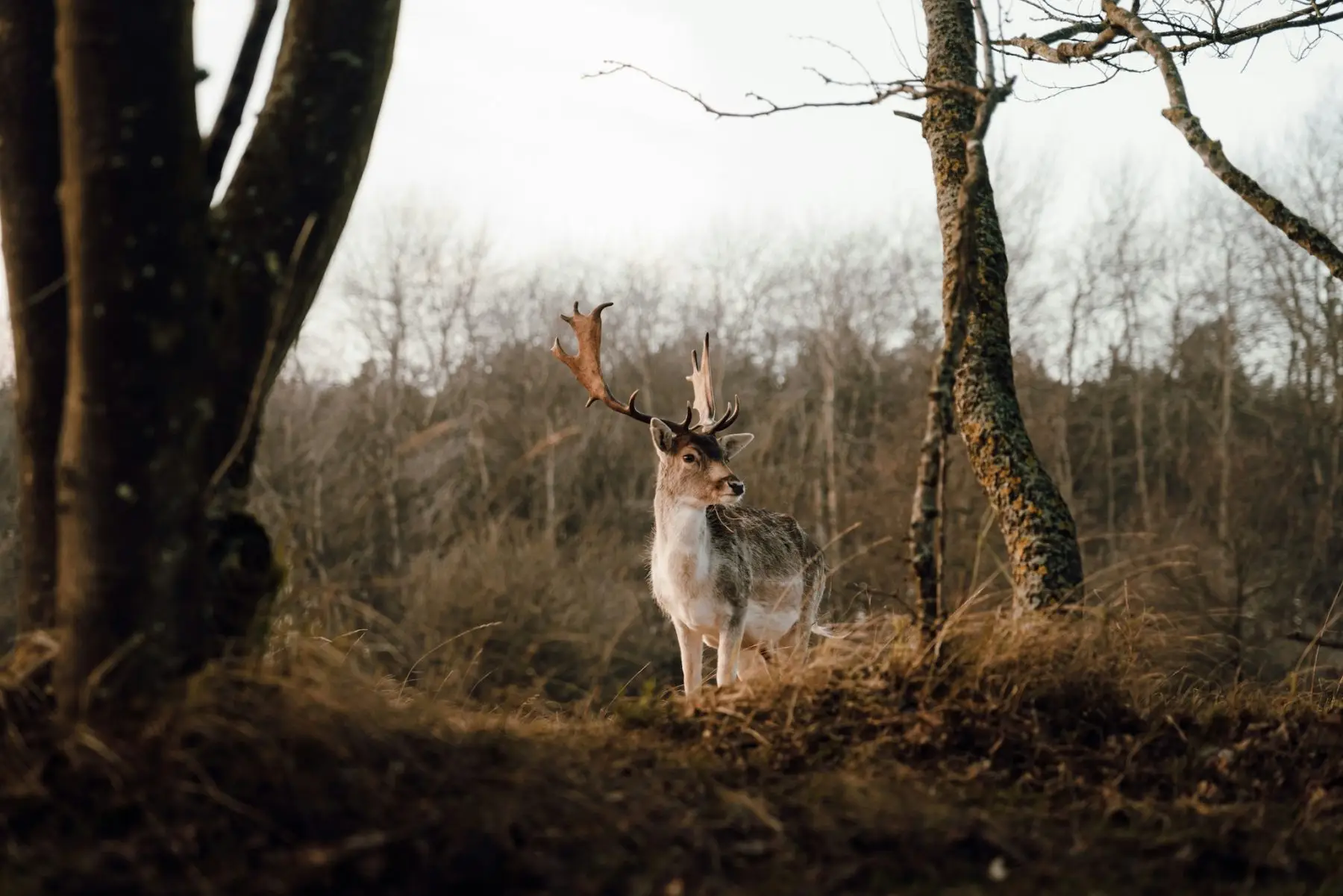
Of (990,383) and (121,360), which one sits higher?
(990,383)

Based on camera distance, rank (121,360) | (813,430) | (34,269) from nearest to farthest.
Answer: (121,360)
(34,269)
(813,430)

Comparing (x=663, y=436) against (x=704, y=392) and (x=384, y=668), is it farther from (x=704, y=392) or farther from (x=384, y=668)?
(x=384, y=668)

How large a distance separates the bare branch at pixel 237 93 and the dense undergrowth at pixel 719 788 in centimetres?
171

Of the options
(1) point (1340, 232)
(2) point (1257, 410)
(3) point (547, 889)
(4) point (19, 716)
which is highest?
(1) point (1340, 232)

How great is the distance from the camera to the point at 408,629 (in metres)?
29.2

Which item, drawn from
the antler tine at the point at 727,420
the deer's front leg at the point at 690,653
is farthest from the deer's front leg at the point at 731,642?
the antler tine at the point at 727,420

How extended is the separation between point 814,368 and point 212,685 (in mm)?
44248

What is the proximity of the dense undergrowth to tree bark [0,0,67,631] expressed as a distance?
14.2 inches

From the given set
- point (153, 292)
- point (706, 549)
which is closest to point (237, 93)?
point (153, 292)

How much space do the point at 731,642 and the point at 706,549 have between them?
60cm

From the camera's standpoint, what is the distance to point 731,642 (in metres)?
8.02

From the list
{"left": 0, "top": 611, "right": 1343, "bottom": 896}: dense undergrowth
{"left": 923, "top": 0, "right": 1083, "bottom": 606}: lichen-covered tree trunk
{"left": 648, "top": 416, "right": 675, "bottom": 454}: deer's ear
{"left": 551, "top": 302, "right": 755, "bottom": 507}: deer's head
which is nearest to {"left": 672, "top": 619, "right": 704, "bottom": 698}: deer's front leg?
{"left": 551, "top": 302, "right": 755, "bottom": 507}: deer's head

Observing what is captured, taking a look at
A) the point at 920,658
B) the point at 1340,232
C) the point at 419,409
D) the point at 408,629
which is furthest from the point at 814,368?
the point at 920,658

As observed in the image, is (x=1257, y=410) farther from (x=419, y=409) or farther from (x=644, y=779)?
(x=644, y=779)
